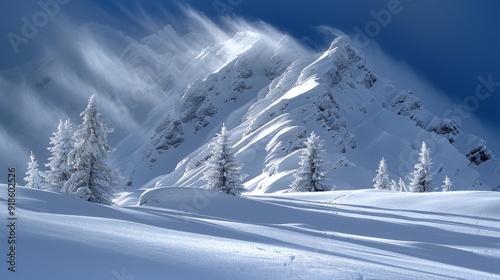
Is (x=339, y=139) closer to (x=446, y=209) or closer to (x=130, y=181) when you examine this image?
(x=446, y=209)

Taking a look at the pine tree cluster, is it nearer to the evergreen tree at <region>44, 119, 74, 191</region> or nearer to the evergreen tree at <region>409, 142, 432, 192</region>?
the evergreen tree at <region>44, 119, 74, 191</region>

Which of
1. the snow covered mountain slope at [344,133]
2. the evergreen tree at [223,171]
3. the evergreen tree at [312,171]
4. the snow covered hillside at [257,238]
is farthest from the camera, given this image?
the snow covered mountain slope at [344,133]

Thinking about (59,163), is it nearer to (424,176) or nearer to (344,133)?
(424,176)

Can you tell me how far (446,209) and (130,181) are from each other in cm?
13495

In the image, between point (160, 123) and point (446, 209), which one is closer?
point (446, 209)

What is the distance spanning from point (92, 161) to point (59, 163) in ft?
19.7

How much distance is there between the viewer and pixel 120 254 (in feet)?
16.6

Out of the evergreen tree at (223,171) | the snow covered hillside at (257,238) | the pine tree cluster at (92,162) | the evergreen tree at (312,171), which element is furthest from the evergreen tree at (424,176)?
the pine tree cluster at (92,162)

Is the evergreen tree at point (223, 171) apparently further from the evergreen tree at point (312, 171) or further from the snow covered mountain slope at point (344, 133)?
the snow covered mountain slope at point (344, 133)

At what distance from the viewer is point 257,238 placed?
9195 millimetres

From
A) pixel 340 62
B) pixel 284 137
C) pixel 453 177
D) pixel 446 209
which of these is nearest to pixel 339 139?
pixel 284 137

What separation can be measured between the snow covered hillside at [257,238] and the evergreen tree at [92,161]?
16.0 ft

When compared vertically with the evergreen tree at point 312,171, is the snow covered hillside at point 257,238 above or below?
below

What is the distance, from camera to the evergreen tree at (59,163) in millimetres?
26453
